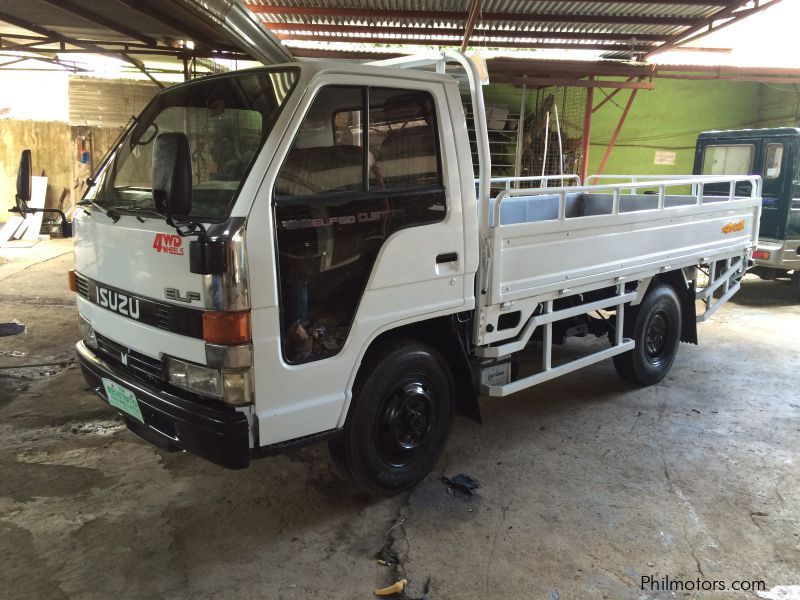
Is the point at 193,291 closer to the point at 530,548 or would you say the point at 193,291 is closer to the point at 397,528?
the point at 397,528

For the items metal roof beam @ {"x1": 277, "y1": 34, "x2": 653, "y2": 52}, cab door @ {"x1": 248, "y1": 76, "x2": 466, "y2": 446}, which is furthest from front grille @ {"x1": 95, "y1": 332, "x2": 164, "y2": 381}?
metal roof beam @ {"x1": 277, "y1": 34, "x2": 653, "y2": 52}

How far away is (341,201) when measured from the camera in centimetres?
266

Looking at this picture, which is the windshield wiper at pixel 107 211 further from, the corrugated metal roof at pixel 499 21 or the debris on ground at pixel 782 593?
the corrugated metal roof at pixel 499 21

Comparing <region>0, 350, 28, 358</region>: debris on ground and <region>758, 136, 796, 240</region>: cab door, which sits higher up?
<region>758, 136, 796, 240</region>: cab door

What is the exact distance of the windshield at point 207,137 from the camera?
258 cm

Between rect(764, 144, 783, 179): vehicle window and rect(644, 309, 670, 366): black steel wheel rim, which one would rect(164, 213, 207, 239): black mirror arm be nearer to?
rect(644, 309, 670, 366): black steel wheel rim

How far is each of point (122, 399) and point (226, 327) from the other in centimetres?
93

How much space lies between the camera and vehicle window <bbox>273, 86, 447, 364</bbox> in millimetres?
2545

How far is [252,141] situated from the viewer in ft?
8.61

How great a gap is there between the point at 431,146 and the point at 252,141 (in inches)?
35.7

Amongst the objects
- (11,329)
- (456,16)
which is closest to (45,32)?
(11,329)

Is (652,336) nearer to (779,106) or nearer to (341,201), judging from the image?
(341,201)

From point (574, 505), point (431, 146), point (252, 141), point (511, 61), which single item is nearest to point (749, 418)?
point (574, 505)

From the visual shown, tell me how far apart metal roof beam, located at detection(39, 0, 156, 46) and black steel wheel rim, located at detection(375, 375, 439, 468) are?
18.6 feet
